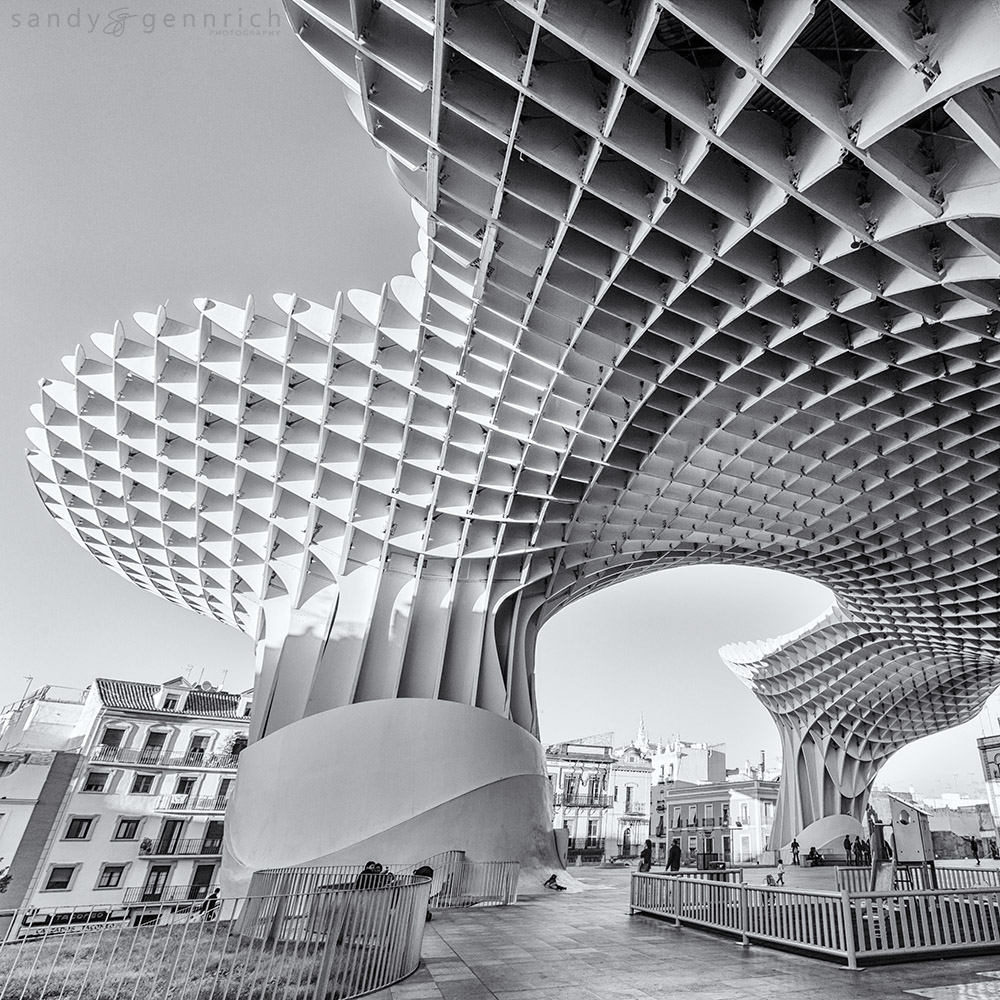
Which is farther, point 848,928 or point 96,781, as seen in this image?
point 96,781

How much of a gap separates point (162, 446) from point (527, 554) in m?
13.9

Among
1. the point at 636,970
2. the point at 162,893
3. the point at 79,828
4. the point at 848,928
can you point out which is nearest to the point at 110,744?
the point at 79,828

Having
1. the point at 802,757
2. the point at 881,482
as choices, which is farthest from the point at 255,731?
the point at 802,757

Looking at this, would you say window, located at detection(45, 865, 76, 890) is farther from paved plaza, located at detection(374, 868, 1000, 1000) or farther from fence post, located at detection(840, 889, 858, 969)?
fence post, located at detection(840, 889, 858, 969)

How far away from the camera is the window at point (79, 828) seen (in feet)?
120

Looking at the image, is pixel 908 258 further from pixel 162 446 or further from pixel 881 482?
pixel 162 446

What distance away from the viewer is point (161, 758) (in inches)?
1652

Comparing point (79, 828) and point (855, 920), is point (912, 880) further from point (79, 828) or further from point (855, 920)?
point (79, 828)

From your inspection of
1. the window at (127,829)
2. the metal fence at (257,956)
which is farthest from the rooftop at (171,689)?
the metal fence at (257,956)

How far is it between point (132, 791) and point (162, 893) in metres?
6.59


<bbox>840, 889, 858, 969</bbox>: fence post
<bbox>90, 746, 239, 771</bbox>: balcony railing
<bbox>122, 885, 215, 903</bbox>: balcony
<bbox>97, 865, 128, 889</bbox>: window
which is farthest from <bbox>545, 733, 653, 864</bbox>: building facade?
<bbox>840, 889, 858, 969</bbox>: fence post

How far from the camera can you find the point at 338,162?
16.2 m

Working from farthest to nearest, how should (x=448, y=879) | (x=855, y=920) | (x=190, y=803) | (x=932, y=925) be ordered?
1. (x=190, y=803)
2. (x=448, y=879)
3. (x=932, y=925)
4. (x=855, y=920)

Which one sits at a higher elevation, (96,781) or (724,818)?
(724,818)
